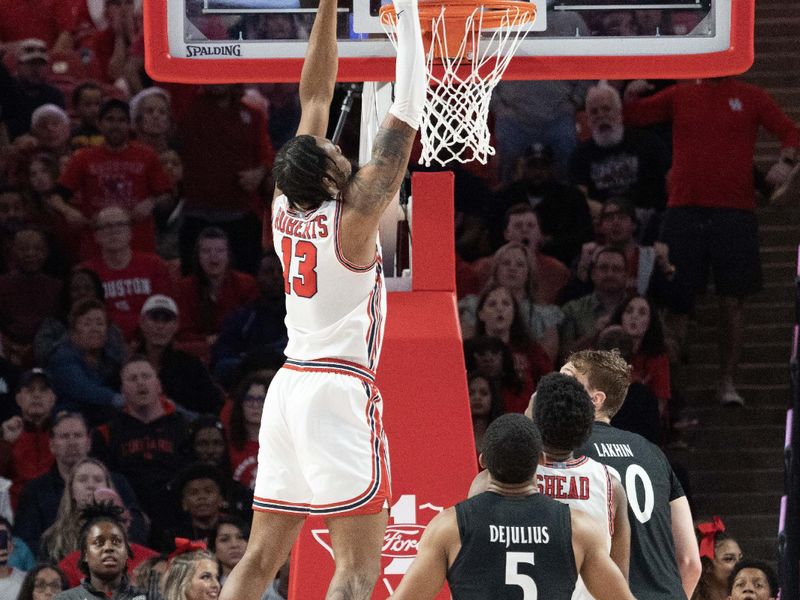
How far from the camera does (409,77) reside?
499 centimetres

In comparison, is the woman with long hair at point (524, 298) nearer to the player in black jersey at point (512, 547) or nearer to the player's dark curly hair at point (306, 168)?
the player's dark curly hair at point (306, 168)

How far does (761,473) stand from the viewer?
1022 cm

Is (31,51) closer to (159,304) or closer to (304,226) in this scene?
(159,304)

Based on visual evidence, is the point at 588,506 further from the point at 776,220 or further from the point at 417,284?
the point at 776,220

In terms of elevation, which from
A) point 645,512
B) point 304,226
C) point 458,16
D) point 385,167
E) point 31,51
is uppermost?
point 31,51

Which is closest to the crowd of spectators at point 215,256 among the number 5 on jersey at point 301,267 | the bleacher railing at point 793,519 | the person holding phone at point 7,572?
the person holding phone at point 7,572

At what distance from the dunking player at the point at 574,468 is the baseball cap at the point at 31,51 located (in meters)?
6.82

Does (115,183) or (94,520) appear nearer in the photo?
(94,520)

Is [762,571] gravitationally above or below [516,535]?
below

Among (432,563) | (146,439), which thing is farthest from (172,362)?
(432,563)

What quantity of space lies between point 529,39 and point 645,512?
1.95m

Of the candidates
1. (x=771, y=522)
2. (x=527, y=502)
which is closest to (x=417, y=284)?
(x=527, y=502)

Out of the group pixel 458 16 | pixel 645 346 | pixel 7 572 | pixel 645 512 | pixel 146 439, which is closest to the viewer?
pixel 645 512

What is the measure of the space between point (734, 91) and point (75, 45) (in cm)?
466
